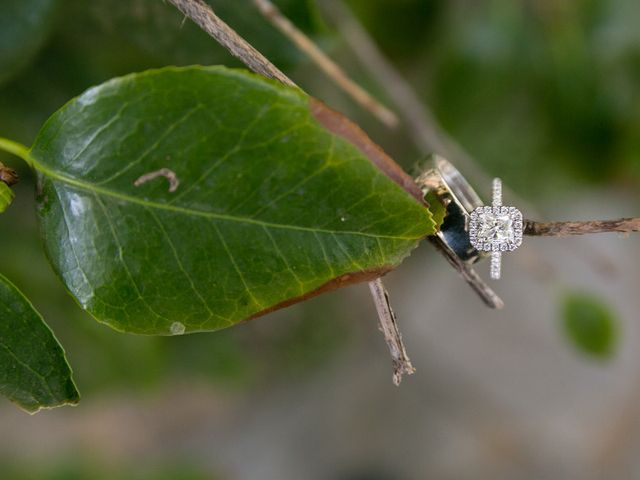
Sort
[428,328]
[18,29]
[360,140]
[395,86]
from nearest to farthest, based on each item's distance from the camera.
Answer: [360,140]
[18,29]
[395,86]
[428,328]

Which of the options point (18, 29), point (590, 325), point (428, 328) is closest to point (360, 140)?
point (18, 29)

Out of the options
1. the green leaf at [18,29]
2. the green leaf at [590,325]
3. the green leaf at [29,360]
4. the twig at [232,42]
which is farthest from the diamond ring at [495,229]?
the green leaf at [590,325]

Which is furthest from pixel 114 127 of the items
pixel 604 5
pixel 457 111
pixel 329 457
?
pixel 329 457

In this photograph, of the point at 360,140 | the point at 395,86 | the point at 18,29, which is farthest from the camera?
the point at 395,86

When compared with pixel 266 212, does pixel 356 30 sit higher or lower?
higher

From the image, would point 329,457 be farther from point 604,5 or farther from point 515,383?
point 604,5

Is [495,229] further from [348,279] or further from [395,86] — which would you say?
[395,86]
